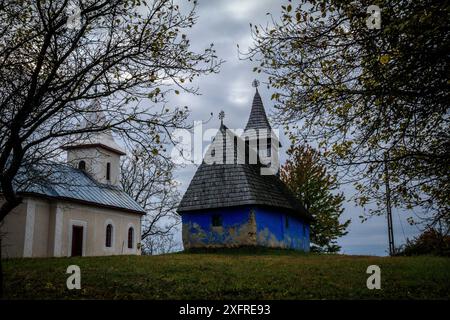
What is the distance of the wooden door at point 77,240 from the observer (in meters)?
26.9

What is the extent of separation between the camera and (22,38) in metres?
10.1

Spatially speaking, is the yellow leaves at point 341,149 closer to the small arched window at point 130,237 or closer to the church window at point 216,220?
the church window at point 216,220

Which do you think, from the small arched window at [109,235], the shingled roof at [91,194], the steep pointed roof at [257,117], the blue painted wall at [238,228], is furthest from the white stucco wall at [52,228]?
the steep pointed roof at [257,117]

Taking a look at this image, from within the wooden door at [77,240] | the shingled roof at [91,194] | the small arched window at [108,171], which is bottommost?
the wooden door at [77,240]

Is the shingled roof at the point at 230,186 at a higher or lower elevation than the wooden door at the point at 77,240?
higher

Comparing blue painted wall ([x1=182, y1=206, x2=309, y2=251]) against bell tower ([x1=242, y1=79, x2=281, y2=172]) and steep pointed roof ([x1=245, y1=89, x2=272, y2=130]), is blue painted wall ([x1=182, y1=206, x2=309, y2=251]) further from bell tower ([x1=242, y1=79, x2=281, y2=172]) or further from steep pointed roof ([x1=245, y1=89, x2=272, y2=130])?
steep pointed roof ([x1=245, y1=89, x2=272, y2=130])

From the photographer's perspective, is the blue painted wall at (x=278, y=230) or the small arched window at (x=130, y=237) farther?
the small arched window at (x=130, y=237)

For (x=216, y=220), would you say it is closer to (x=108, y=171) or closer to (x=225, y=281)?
(x=108, y=171)

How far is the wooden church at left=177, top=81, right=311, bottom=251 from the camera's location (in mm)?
25062

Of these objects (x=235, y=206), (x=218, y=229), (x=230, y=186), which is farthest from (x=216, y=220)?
(x=230, y=186)
